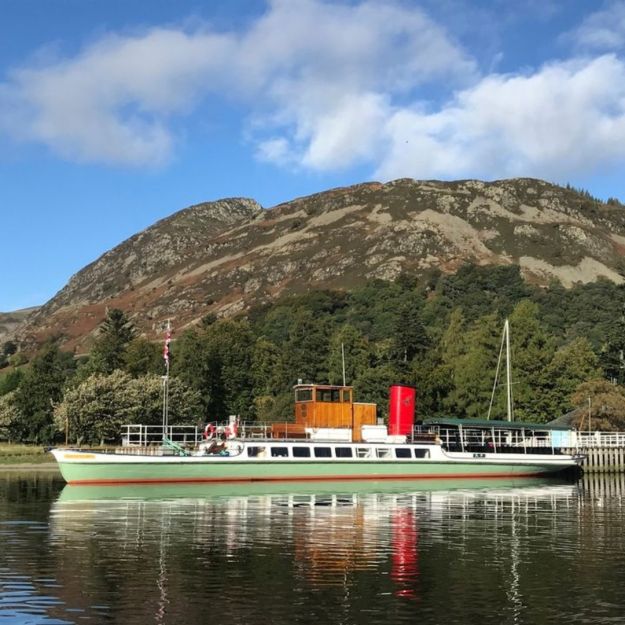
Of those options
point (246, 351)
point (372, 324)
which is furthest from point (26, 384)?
point (372, 324)

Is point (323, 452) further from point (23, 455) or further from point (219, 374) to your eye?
point (219, 374)

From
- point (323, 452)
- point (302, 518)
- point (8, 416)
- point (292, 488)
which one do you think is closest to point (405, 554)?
point (302, 518)

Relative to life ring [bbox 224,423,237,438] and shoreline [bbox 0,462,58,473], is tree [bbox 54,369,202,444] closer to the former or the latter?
shoreline [bbox 0,462,58,473]

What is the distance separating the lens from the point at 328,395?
2384 inches

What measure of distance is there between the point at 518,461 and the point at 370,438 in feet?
37.2

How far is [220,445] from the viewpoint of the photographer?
5650cm

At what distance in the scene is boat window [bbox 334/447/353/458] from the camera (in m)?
57.7

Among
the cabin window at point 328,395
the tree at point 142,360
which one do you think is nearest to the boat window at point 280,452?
the cabin window at point 328,395

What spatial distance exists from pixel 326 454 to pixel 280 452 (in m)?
3.38

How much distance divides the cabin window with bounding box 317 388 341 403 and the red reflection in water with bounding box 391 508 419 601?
2215 centimetres

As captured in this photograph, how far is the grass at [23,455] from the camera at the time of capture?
269 feet

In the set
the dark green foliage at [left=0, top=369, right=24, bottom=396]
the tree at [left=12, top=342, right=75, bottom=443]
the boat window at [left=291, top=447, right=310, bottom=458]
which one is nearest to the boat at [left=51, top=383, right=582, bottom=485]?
the boat window at [left=291, top=447, right=310, bottom=458]

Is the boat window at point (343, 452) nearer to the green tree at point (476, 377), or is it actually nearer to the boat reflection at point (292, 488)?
the boat reflection at point (292, 488)

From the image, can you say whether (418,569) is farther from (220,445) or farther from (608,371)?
(608,371)
